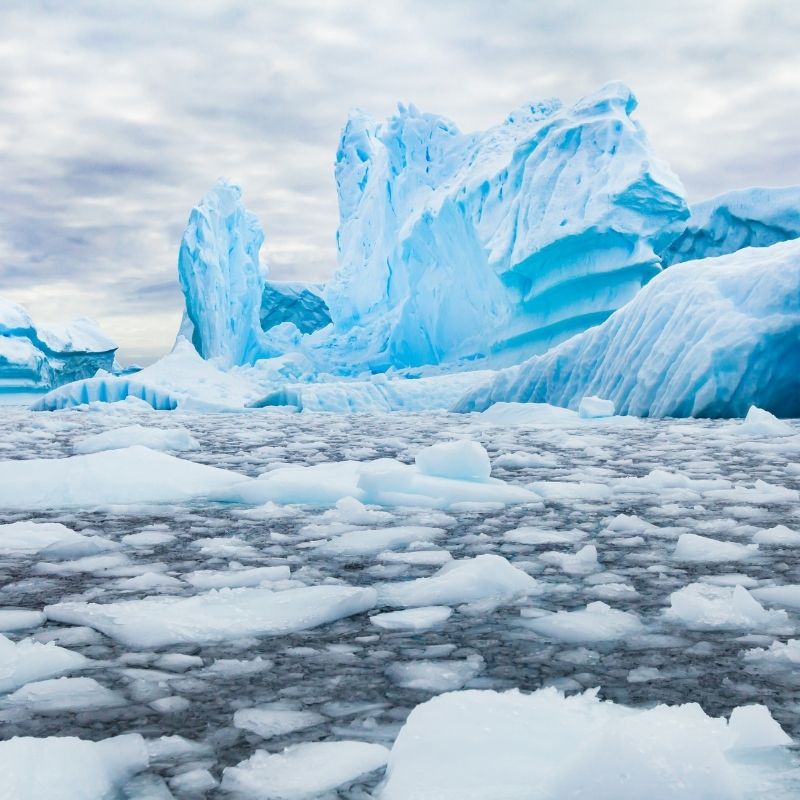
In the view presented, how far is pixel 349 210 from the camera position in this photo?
1281 inches

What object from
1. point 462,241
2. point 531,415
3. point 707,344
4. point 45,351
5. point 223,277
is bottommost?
point 531,415

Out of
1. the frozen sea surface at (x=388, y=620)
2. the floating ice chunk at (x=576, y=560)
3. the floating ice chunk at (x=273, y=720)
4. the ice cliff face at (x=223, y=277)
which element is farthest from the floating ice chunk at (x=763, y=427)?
the ice cliff face at (x=223, y=277)

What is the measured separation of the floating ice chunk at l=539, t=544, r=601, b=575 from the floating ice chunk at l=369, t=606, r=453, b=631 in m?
0.57

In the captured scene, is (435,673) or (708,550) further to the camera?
(708,550)

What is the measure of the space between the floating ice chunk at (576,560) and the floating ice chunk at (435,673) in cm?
85

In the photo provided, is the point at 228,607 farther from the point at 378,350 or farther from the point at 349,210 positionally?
the point at 349,210

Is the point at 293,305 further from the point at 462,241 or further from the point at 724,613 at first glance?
the point at 724,613

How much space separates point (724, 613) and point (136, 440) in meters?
5.56

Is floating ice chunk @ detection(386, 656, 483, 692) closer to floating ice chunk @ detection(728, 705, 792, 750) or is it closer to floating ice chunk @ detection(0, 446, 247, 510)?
floating ice chunk @ detection(728, 705, 792, 750)

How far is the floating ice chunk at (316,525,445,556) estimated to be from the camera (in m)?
2.80

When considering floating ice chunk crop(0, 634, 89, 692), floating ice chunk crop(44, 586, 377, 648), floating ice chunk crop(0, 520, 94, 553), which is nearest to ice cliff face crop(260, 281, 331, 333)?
floating ice chunk crop(0, 520, 94, 553)

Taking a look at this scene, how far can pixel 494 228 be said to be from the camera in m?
22.9

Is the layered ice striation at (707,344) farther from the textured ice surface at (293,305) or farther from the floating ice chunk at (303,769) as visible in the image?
the textured ice surface at (293,305)

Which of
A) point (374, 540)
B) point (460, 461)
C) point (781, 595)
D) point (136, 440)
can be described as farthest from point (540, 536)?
point (136, 440)
